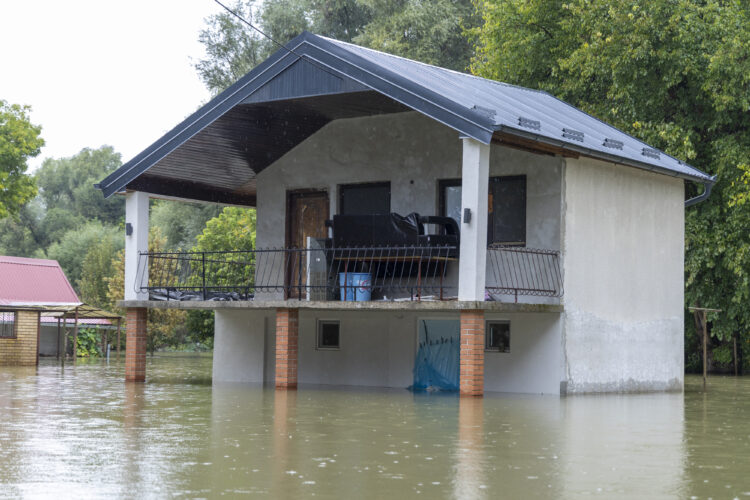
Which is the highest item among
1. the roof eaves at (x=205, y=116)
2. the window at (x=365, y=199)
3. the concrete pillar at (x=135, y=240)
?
the roof eaves at (x=205, y=116)

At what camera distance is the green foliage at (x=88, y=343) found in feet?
158

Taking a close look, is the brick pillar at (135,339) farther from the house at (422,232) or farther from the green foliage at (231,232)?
the green foliage at (231,232)

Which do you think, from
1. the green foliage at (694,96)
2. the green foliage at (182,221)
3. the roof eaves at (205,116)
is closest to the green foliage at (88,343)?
the green foliage at (182,221)

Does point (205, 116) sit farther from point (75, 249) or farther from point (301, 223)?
point (75, 249)

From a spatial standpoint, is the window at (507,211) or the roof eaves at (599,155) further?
the window at (507,211)

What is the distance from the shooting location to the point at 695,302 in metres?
30.0

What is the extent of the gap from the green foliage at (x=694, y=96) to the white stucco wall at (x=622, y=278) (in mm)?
5753

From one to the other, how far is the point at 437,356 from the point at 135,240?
6060 millimetres

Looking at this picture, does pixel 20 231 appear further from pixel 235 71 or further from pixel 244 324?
pixel 244 324

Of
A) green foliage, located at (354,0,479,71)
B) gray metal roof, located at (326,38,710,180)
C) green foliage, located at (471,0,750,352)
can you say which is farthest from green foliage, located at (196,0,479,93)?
gray metal roof, located at (326,38,710,180)

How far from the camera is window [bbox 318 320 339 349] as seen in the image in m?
22.6

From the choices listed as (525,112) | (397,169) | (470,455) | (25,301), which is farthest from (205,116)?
(25,301)

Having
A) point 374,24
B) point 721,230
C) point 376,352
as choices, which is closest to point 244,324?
point 376,352

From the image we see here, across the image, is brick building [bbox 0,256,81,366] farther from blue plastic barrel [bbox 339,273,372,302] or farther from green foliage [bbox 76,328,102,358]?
blue plastic barrel [bbox 339,273,372,302]
